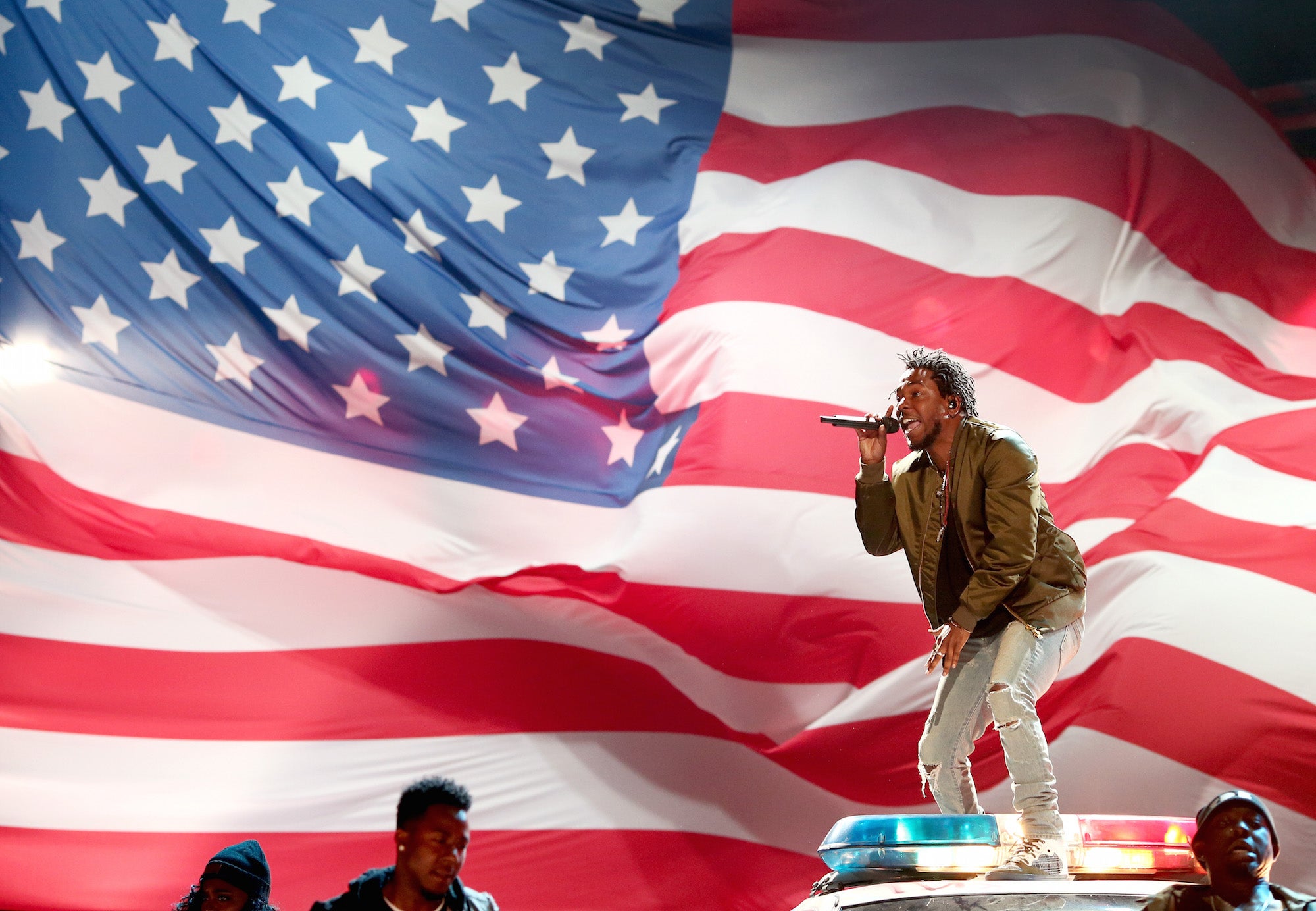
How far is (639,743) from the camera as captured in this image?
587 centimetres

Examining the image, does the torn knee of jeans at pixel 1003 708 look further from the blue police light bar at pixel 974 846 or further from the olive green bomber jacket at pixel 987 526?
the blue police light bar at pixel 974 846

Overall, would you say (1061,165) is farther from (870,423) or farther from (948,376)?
(870,423)

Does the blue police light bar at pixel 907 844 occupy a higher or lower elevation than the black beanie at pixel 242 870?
lower

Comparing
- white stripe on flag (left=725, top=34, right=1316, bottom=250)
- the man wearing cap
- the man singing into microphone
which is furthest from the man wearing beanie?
white stripe on flag (left=725, top=34, right=1316, bottom=250)

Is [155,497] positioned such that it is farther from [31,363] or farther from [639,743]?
[639,743]

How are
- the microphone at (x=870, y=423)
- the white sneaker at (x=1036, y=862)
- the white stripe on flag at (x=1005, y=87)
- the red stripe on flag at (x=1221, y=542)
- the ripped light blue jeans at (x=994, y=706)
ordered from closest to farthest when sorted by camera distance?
the white sneaker at (x=1036, y=862), the ripped light blue jeans at (x=994, y=706), the microphone at (x=870, y=423), the red stripe on flag at (x=1221, y=542), the white stripe on flag at (x=1005, y=87)

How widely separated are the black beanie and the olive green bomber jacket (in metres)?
2.09

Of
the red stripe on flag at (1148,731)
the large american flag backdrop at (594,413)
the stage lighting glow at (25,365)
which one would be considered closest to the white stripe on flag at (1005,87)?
the large american flag backdrop at (594,413)

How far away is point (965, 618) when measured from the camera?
3367 millimetres

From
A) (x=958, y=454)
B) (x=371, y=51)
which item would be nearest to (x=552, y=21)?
(x=371, y=51)

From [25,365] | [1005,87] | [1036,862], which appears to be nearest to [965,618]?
[1036,862]

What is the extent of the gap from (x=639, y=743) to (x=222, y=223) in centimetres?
371

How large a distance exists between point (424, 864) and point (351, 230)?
16.2 ft

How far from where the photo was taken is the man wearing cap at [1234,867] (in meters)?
2.21
